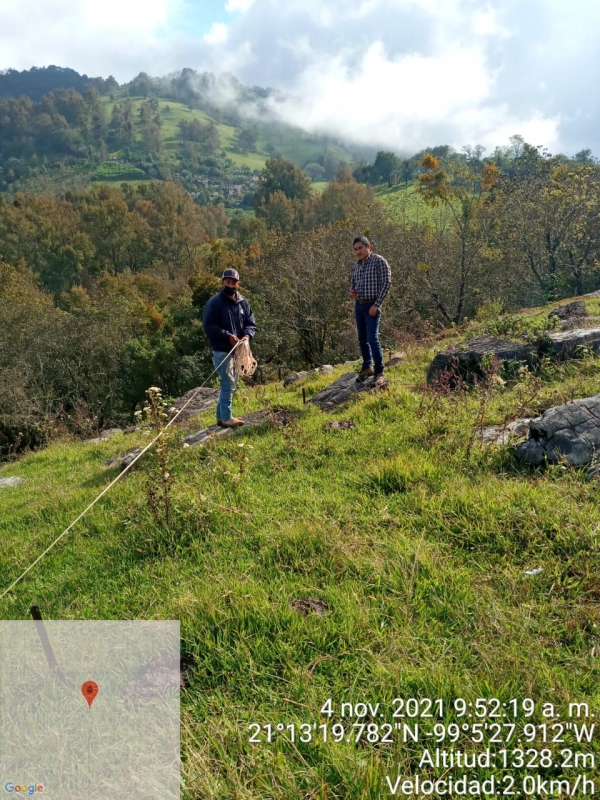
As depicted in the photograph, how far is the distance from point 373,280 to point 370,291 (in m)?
0.17

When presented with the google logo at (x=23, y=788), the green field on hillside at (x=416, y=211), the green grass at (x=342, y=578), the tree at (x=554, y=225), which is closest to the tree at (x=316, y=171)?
the green field on hillside at (x=416, y=211)

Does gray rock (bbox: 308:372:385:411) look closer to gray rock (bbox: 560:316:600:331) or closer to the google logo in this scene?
gray rock (bbox: 560:316:600:331)

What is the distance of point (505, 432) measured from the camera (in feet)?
15.4

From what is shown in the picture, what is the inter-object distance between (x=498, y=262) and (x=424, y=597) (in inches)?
876

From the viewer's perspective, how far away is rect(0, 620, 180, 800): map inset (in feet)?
6.60

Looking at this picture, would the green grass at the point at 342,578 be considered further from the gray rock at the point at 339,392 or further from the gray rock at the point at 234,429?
the gray rock at the point at 339,392

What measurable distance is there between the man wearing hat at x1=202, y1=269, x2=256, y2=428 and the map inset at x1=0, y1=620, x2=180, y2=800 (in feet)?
12.9

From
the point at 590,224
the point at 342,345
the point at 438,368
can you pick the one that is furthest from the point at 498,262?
the point at 438,368

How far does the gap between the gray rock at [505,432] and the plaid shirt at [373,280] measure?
266cm

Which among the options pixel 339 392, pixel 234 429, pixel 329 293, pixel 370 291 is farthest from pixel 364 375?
pixel 329 293

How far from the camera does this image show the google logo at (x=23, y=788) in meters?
2.03

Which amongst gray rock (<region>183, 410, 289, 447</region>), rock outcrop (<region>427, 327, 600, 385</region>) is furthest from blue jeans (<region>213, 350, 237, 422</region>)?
rock outcrop (<region>427, 327, 600, 385</region>)

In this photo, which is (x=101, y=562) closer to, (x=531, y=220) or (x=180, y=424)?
(x=180, y=424)

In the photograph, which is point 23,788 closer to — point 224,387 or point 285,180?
point 224,387
